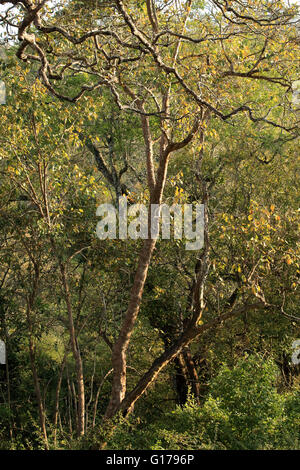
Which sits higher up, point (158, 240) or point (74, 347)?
point (158, 240)

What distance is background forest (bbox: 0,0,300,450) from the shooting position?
6504 millimetres

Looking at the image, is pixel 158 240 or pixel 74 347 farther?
pixel 158 240

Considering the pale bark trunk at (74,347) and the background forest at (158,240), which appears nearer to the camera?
the background forest at (158,240)

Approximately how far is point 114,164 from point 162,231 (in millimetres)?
5508

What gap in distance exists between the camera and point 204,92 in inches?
321

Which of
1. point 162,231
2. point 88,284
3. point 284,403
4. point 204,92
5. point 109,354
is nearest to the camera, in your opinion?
point 284,403

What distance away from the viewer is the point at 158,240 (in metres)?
9.15

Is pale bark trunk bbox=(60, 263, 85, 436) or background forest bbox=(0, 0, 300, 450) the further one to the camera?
pale bark trunk bbox=(60, 263, 85, 436)

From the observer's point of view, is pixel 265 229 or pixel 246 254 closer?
pixel 265 229

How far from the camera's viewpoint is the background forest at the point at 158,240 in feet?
21.3
